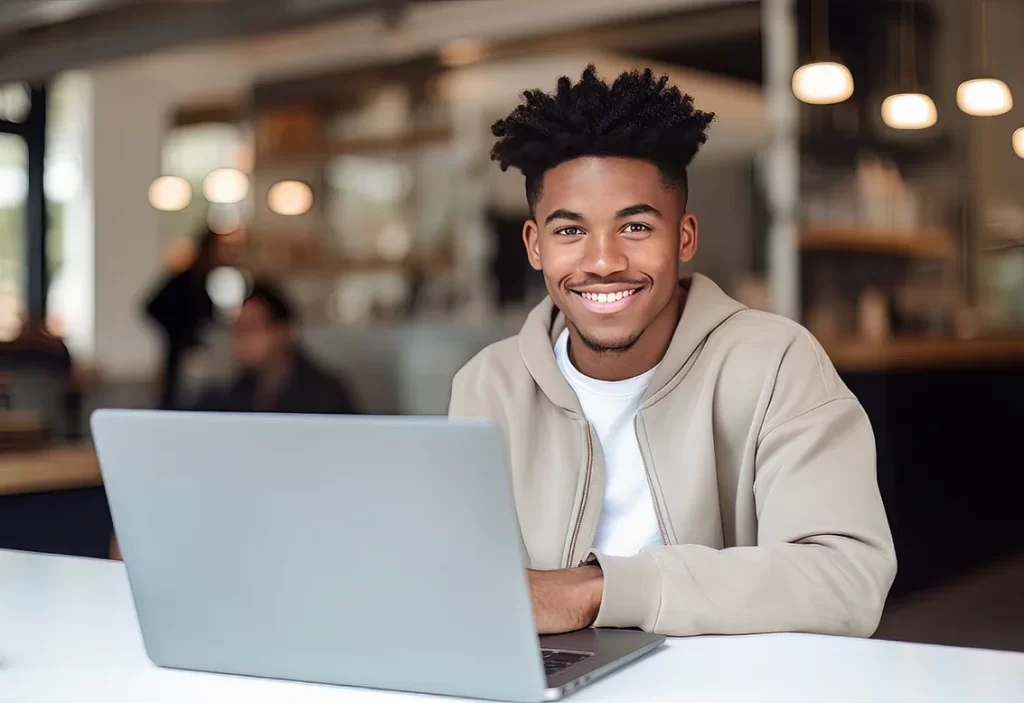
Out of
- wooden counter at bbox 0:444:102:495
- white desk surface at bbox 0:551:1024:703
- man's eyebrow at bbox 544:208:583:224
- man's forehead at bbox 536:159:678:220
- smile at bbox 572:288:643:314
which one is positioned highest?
man's forehead at bbox 536:159:678:220

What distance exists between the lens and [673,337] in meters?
1.62

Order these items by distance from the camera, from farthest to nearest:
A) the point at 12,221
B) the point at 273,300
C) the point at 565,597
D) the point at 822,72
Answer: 1. the point at 12,221
2. the point at 273,300
3. the point at 822,72
4. the point at 565,597

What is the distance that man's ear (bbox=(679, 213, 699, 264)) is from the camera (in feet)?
5.51

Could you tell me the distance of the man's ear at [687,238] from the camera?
66.2 inches

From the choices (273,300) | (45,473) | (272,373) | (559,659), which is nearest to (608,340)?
(559,659)

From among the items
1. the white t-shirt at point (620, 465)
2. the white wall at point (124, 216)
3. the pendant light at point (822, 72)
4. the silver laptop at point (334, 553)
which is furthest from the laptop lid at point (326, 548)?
the white wall at point (124, 216)

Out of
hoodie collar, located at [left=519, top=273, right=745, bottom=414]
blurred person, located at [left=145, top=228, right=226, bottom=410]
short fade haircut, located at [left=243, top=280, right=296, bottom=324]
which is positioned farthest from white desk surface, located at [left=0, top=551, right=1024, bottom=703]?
blurred person, located at [left=145, top=228, right=226, bottom=410]

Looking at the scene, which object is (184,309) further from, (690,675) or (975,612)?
(690,675)

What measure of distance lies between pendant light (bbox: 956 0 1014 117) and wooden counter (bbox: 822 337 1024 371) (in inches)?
27.8

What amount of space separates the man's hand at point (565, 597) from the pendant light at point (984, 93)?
2811 millimetres

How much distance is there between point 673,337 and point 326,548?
72 centimetres

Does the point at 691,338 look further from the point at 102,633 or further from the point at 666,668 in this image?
the point at 102,633

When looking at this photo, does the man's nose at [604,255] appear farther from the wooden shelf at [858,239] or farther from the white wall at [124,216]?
the white wall at [124,216]

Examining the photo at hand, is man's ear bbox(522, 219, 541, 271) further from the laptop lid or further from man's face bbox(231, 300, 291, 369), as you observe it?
man's face bbox(231, 300, 291, 369)
